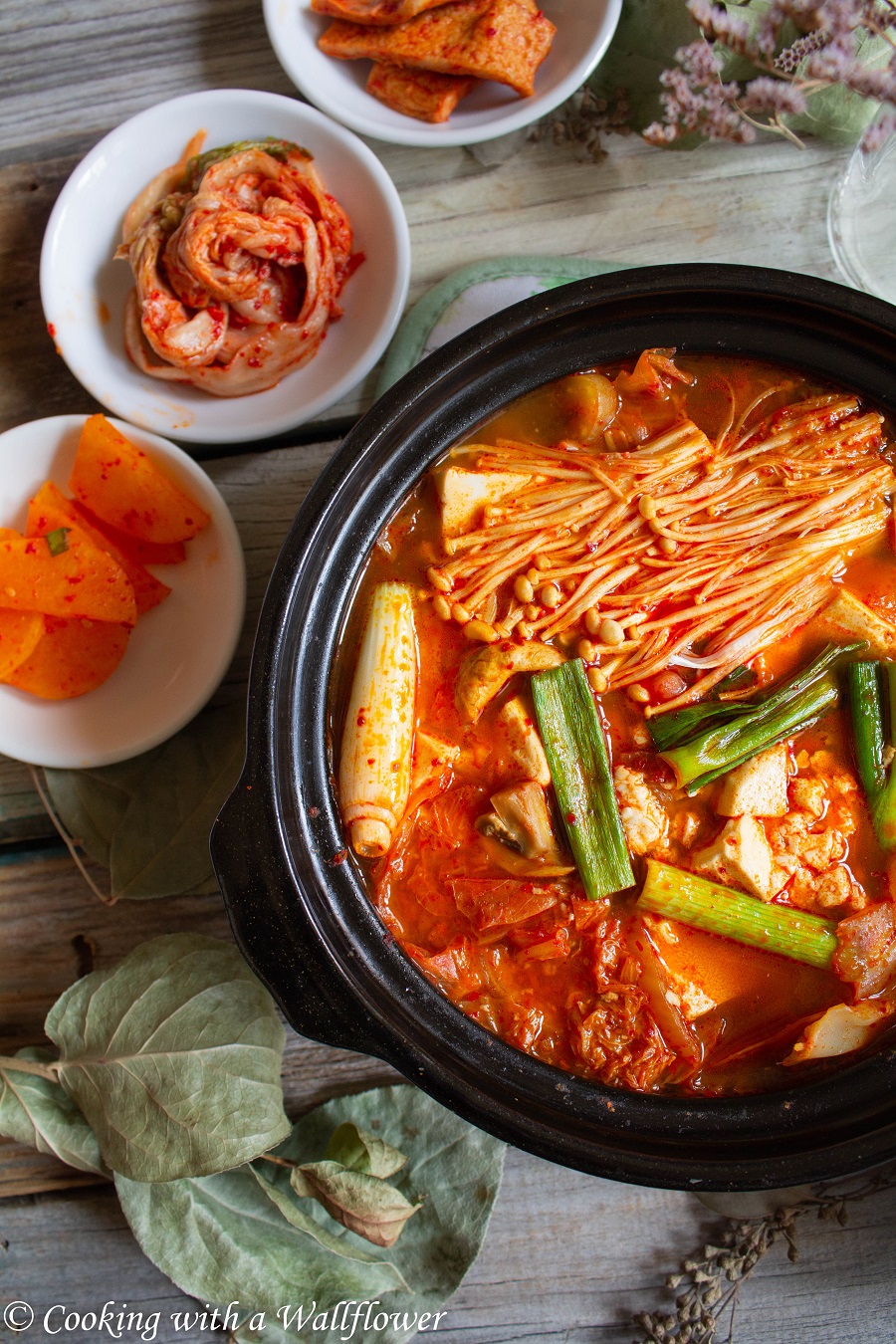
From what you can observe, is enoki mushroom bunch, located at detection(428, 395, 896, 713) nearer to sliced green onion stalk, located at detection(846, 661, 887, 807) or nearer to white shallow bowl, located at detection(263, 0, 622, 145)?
sliced green onion stalk, located at detection(846, 661, 887, 807)

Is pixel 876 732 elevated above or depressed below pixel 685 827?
above

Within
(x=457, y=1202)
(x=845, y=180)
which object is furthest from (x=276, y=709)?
(x=845, y=180)

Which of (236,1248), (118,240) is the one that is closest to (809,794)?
(236,1248)

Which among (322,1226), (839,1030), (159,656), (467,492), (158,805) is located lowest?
(322,1226)

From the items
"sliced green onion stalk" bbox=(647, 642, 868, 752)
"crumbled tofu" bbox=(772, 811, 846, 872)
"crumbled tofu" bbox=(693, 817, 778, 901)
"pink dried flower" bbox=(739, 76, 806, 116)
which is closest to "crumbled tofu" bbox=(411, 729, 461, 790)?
"sliced green onion stalk" bbox=(647, 642, 868, 752)

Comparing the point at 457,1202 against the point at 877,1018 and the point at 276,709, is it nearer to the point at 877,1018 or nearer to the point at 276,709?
the point at 877,1018

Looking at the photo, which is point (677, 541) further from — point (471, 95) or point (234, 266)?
point (471, 95)
